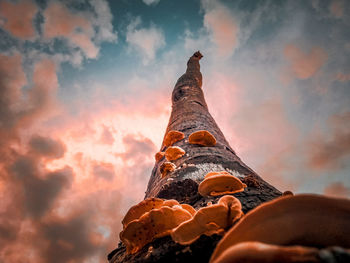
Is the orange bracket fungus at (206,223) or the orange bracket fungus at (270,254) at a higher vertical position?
the orange bracket fungus at (206,223)

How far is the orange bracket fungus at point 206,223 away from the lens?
1145 mm

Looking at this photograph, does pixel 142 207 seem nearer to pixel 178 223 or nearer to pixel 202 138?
pixel 178 223

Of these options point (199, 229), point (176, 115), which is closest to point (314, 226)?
point (199, 229)

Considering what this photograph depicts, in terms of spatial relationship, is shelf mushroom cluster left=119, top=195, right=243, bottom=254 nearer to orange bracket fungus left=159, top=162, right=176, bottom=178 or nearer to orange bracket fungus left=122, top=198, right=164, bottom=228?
orange bracket fungus left=122, top=198, right=164, bottom=228

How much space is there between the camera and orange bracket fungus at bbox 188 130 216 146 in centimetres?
297

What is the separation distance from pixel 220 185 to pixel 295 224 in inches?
34.4

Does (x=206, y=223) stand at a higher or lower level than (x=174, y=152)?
lower

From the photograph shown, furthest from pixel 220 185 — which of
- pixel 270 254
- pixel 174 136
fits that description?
pixel 174 136

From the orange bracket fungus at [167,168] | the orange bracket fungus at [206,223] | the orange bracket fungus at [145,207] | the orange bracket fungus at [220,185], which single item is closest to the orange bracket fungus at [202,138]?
the orange bracket fungus at [167,168]

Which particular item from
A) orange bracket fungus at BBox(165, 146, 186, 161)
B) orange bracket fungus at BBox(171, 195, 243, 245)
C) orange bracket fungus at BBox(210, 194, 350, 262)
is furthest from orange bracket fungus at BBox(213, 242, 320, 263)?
orange bracket fungus at BBox(165, 146, 186, 161)

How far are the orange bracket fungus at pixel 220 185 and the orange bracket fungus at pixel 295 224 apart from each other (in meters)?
0.79

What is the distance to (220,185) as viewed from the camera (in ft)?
5.70

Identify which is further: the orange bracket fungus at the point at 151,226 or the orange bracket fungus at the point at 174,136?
the orange bracket fungus at the point at 174,136

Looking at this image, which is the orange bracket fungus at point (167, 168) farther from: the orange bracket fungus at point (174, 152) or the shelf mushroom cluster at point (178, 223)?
the shelf mushroom cluster at point (178, 223)
